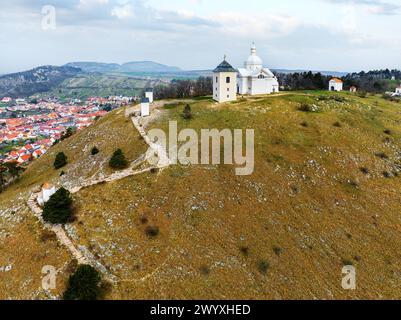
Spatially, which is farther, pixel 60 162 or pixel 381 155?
pixel 60 162

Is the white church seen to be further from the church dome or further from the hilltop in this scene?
the hilltop

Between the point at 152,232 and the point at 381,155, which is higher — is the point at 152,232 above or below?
below

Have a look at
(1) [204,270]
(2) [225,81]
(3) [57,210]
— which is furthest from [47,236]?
(2) [225,81]

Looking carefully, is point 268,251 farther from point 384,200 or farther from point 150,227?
point 384,200

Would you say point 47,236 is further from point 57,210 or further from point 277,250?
point 277,250

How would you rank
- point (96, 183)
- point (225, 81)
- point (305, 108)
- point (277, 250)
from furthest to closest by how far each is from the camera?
point (225, 81), point (305, 108), point (96, 183), point (277, 250)

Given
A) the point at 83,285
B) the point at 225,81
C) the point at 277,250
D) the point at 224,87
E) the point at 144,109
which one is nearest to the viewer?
the point at 83,285

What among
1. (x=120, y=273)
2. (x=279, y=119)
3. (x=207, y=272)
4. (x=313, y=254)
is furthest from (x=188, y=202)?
(x=279, y=119)
